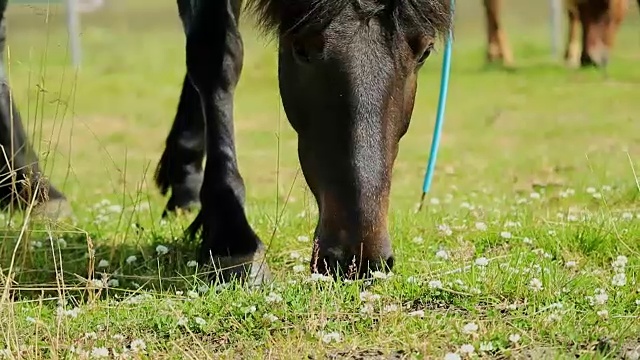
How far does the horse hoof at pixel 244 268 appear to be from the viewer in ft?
12.7

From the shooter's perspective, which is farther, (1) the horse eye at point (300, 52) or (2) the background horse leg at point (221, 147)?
(2) the background horse leg at point (221, 147)

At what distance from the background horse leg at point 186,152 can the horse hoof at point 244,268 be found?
1772 millimetres

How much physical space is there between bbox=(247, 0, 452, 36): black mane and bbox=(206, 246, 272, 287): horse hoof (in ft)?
3.19

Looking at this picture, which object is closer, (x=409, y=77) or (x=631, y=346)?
(x=631, y=346)

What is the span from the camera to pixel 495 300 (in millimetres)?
3312

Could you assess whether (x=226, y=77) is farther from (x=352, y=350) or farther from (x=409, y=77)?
(x=352, y=350)

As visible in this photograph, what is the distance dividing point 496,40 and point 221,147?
13298 millimetres

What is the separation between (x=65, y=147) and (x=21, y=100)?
4.65 ft

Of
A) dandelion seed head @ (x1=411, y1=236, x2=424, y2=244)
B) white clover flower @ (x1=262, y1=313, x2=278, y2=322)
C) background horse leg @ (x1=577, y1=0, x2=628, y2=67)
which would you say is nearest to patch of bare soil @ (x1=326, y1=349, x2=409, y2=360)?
white clover flower @ (x1=262, y1=313, x2=278, y2=322)

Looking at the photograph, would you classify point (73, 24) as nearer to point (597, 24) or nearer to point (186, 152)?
point (597, 24)

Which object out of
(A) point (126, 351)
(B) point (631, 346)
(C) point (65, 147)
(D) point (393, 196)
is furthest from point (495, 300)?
(C) point (65, 147)

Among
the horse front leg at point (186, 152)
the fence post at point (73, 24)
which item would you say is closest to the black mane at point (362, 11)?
the horse front leg at point (186, 152)

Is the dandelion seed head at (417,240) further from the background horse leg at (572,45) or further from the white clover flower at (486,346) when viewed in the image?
the background horse leg at (572,45)

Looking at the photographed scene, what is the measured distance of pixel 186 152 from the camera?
5.82 m
